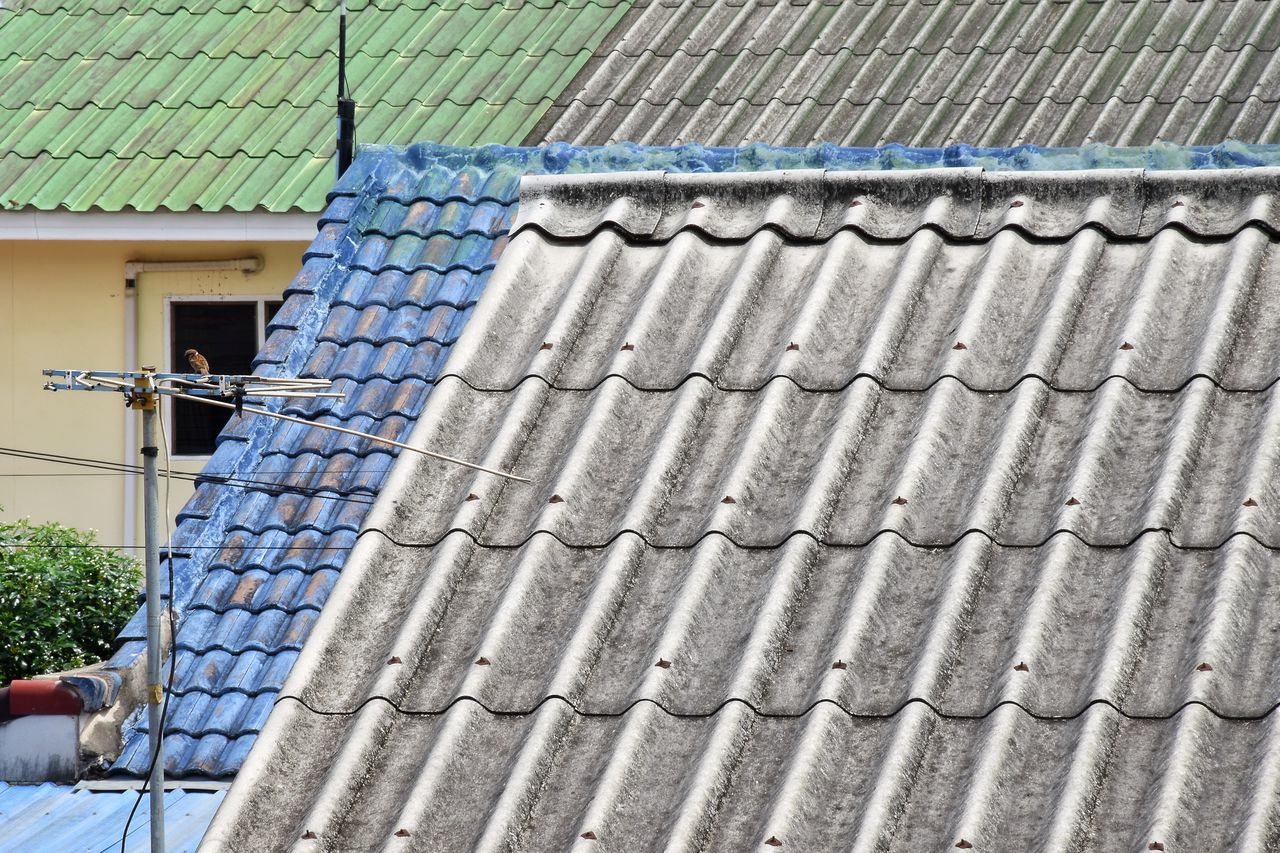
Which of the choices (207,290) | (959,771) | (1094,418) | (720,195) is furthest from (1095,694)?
(207,290)

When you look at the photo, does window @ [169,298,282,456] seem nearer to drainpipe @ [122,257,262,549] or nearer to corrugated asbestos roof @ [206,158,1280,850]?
drainpipe @ [122,257,262,549]

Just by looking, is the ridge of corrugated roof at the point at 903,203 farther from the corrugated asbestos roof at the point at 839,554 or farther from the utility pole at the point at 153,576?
the utility pole at the point at 153,576

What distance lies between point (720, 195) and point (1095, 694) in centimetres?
193

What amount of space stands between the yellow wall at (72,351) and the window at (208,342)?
12 cm

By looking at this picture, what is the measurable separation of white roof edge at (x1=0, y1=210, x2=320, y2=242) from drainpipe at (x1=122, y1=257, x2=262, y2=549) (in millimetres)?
665

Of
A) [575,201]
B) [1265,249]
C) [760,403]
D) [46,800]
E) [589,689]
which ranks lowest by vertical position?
[46,800]

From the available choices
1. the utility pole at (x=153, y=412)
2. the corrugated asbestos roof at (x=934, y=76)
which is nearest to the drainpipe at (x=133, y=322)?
the corrugated asbestos roof at (x=934, y=76)

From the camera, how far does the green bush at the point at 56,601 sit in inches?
435

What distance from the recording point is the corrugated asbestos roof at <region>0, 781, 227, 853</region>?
564 centimetres

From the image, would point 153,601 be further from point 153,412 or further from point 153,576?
point 153,412

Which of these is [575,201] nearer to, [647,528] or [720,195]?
[720,195]

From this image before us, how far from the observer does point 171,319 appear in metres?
13.5

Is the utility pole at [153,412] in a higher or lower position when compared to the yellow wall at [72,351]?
lower

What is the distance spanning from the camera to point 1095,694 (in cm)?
311
